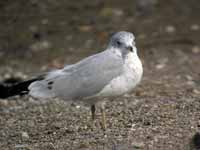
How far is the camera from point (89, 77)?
6262 mm

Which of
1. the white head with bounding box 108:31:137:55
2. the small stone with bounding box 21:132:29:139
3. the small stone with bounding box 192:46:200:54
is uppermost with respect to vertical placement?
the small stone with bounding box 192:46:200:54

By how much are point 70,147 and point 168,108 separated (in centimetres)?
153

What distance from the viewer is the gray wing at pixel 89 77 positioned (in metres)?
6.20

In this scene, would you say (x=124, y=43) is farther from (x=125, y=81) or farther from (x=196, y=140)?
(x=196, y=140)

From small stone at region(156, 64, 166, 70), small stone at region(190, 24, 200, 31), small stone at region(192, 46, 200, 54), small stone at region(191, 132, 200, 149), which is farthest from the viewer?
small stone at region(190, 24, 200, 31)

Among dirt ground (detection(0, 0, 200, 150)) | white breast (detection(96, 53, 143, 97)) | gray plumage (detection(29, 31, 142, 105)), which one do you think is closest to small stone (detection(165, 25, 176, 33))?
dirt ground (detection(0, 0, 200, 150))

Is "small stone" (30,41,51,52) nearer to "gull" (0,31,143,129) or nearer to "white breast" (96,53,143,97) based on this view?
"gull" (0,31,143,129)

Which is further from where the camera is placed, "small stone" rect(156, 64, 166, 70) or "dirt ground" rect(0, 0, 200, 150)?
"small stone" rect(156, 64, 166, 70)

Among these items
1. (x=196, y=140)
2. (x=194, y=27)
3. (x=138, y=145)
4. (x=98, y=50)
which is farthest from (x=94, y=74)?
(x=194, y=27)

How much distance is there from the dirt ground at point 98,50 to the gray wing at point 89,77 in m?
0.39

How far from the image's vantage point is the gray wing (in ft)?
20.3

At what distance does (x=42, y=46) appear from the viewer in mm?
11734

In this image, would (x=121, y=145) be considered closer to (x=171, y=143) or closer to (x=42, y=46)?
(x=171, y=143)

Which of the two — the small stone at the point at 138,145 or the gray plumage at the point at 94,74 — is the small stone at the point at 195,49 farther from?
the small stone at the point at 138,145
